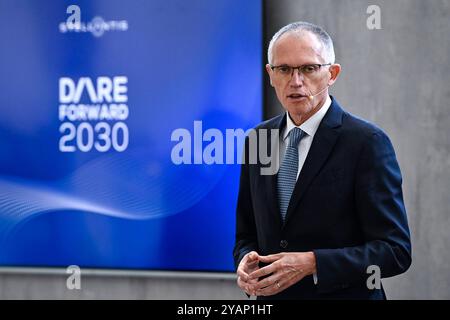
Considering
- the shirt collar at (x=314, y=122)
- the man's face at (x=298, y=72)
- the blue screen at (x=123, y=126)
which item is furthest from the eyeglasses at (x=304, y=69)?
the blue screen at (x=123, y=126)

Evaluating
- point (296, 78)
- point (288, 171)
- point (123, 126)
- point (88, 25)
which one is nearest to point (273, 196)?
point (288, 171)

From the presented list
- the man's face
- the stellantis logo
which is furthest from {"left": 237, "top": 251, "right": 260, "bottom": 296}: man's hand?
the stellantis logo

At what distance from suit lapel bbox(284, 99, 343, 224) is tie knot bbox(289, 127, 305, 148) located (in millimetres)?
64

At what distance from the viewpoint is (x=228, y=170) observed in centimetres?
385

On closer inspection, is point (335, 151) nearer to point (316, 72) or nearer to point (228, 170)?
point (316, 72)

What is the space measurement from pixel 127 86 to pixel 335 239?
2557 mm

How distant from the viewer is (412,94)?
3689 mm

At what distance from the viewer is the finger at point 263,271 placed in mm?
1650

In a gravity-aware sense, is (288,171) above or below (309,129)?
below

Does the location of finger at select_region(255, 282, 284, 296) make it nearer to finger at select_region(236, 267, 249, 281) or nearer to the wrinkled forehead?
finger at select_region(236, 267, 249, 281)

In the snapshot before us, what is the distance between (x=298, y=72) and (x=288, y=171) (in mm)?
250

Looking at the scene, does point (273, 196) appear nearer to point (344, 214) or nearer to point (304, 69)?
point (344, 214)
